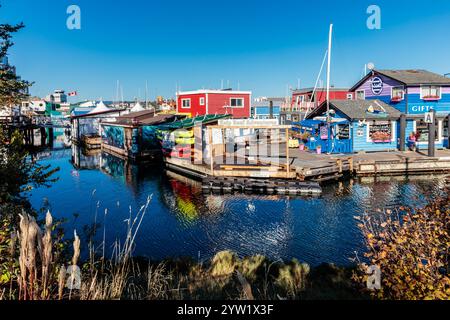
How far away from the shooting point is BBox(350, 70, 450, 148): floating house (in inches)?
1341

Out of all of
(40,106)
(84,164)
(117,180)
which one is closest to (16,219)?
(117,180)

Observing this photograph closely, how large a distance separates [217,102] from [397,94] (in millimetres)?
23133

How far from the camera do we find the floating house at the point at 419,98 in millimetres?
34062

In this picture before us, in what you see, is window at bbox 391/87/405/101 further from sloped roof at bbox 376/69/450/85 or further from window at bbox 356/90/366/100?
window at bbox 356/90/366/100

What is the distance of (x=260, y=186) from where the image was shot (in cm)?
2367

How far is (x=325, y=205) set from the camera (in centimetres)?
2077

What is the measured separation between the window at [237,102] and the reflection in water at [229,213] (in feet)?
72.8

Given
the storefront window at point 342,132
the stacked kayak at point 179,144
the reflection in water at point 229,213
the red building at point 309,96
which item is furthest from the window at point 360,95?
the stacked kayak at point 179,144

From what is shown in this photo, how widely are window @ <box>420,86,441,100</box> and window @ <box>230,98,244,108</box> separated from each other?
24.1 metres

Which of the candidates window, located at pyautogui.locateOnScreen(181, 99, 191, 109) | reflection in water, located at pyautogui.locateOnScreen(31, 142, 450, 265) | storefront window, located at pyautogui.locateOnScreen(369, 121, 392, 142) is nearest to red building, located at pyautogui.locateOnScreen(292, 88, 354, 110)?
window, located at pyautogui.locateOnScreen(181, 99, 191, 109)

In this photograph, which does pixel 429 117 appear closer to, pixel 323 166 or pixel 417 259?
pixel 323 166

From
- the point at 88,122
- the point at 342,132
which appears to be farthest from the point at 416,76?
the point at 88,122

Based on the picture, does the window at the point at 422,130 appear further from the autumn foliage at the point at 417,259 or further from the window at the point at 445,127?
the autumn foliage at the point at 417,259
